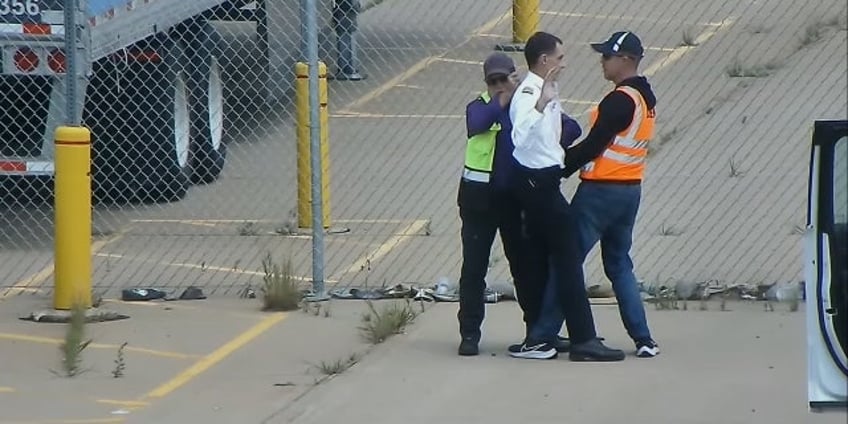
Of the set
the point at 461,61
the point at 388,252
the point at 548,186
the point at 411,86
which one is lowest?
the point at 388,252

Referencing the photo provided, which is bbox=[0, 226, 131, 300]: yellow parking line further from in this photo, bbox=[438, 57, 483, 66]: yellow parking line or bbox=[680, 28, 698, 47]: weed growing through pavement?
bbox=[680, 28, 698, 47]: weed growing through pavement

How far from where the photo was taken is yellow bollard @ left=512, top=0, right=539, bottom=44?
1762 cm

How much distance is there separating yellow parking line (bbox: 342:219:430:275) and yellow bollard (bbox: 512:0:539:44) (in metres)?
6.07

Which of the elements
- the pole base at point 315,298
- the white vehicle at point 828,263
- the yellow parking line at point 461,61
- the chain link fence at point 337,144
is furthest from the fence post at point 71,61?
the yellow parking line at point 461,61

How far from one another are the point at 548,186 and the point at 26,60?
167 inches

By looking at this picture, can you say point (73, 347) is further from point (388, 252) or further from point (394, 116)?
point (394, 116)

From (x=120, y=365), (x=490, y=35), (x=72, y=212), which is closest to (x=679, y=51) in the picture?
(x=490, y=35)

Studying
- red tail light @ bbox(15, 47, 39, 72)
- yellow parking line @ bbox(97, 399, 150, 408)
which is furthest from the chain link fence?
yellow parking line @ bbox(97, 399, 150, 408)

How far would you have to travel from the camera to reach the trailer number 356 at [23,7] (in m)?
10.4

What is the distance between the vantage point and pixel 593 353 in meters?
8.02

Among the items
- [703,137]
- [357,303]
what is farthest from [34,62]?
[703,137]

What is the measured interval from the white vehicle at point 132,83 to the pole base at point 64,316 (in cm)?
112

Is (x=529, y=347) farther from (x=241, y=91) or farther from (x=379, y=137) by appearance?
(x=241, y=91)

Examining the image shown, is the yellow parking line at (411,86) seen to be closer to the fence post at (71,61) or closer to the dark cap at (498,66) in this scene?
the fence post at (71,61)
